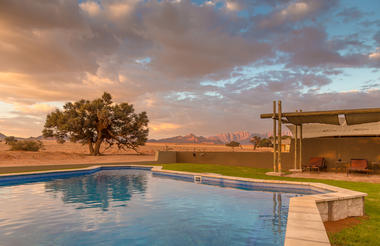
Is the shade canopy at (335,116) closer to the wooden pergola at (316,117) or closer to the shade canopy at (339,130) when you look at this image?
the wooden pergola at (316,117)

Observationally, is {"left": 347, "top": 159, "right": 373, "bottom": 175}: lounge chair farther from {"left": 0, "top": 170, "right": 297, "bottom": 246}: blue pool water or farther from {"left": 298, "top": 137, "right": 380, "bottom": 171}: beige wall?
{"left": 0, "top": 170, "right": 297, "bottom": 246}: blue pool water

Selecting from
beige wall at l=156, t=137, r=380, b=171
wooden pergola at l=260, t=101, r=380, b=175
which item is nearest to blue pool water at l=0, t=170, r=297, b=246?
wooden pergola at l=260, t=101, r=380, b=175

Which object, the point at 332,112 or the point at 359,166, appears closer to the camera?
the point at 332,112

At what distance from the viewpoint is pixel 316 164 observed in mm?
14266

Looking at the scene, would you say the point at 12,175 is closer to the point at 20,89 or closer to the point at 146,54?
the point at 146,54

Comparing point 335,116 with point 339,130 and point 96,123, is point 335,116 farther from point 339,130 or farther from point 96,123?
point 96,123

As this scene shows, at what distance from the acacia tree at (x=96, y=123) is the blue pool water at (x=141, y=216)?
53.6 feet

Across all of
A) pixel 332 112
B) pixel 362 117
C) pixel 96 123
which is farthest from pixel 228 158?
pixel 96 123

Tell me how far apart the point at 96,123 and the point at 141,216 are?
22.2 metres

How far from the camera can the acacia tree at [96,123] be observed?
26.2 metres

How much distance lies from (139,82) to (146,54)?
6389 mm

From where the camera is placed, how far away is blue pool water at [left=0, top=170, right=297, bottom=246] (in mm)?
4977

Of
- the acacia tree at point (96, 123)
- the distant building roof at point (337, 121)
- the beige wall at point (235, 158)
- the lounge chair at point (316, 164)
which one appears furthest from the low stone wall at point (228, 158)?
the acacia tree at point (96, 123)

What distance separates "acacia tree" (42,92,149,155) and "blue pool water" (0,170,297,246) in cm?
1634
